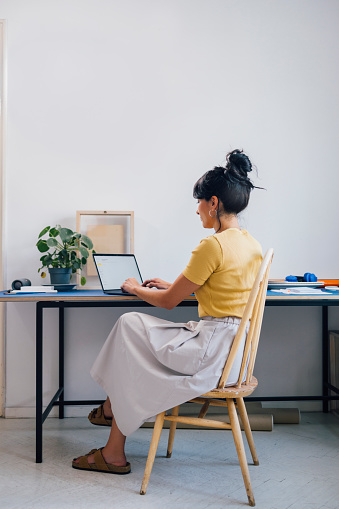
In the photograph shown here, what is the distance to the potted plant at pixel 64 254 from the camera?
8.18 ft

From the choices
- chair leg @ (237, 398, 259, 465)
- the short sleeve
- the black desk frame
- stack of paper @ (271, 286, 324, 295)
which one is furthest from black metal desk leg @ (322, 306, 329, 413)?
the short sleeve

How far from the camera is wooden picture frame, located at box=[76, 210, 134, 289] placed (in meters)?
2.69

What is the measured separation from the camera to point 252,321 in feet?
5.65

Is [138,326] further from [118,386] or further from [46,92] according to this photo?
[46,92]

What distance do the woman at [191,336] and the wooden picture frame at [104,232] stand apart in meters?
0.87

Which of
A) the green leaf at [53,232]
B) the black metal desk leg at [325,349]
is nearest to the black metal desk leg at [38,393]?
the green leaf at [53,232]

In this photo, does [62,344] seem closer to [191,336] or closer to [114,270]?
[114,270]

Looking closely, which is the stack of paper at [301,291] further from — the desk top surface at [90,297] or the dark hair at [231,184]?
→ the dark hair at [231,184]

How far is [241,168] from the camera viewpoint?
1.89 m

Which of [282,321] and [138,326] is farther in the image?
[282,321]

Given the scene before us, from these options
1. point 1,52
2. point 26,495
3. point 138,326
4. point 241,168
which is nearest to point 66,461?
point 26,495

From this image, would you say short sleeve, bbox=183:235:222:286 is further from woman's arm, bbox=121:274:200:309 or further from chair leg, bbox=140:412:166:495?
chair leg, bbox=140:412:166:495

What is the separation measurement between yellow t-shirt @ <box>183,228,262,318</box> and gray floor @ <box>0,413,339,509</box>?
0.67m

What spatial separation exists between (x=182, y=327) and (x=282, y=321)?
1170 mm
